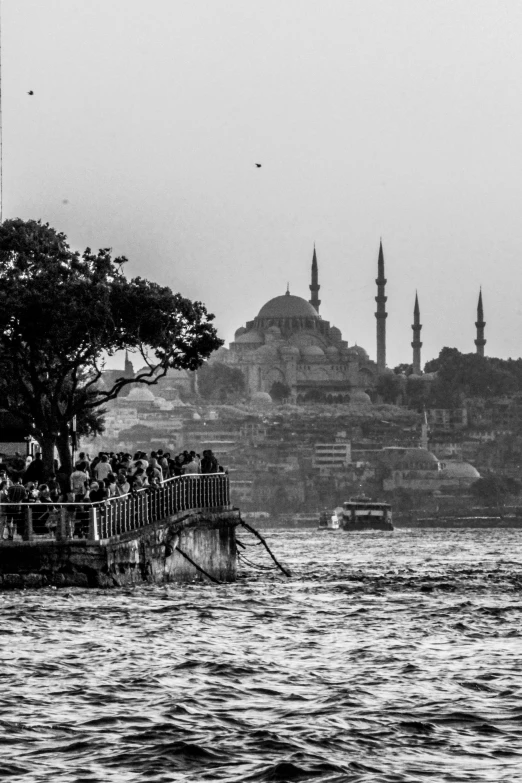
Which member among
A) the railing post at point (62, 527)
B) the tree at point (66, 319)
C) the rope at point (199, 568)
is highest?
the tree at point (66, 319)

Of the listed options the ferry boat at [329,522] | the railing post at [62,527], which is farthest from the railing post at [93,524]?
the ferry boat at [329,522]

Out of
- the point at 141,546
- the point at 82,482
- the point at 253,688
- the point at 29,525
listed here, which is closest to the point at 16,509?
the point at 82,482

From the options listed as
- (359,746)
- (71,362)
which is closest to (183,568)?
(71,362)

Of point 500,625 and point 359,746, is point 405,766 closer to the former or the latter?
point 359,746

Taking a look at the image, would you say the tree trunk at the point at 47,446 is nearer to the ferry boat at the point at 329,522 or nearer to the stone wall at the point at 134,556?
the stone wall at the point at 134,556

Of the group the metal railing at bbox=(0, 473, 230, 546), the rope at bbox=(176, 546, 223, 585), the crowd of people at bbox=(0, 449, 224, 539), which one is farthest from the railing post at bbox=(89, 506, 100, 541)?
the rope at bbox=(176, 546, 223, 585)

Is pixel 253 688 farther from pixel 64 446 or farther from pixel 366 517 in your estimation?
pixel 366 517
